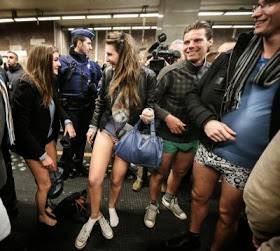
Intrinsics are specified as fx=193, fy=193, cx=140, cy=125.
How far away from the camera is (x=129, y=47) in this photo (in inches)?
60.1

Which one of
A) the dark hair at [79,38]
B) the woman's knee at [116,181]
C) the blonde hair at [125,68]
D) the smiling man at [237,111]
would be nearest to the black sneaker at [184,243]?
the smiling man at [237,111]

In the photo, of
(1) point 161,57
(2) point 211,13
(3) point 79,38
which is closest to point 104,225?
(1) point 161,57

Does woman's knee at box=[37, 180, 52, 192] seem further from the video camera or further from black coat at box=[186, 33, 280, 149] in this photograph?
the video camera

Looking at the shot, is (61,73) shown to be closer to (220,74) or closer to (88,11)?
(220,74)

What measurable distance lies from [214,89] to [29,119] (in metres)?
1.34

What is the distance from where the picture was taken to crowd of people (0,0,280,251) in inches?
39.3

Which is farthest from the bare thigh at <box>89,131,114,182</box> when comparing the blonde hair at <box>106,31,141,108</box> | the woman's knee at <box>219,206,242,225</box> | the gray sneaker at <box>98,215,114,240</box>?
the woman's knee at <box>219,206,242,225</box>

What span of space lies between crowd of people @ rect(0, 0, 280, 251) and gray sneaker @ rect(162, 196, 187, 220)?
10 mm

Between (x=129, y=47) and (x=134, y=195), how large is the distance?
1715mm

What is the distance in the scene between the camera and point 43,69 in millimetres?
1521

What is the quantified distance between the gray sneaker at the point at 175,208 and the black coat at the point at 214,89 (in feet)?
3.59

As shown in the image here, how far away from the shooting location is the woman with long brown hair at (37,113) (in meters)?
1.39

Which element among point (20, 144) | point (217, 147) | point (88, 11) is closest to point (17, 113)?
point (20, 144)

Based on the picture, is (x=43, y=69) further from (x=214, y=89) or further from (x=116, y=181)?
(x=214, y=89)
